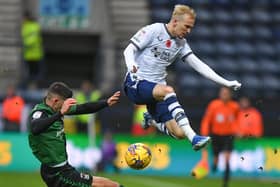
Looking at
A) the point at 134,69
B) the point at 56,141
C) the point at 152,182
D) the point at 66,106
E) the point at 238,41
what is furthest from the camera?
the point at 238,41

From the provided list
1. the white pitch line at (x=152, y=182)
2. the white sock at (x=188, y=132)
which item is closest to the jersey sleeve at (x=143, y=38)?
the white sock at (x=188, y=132)

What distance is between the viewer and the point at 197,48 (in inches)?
1064

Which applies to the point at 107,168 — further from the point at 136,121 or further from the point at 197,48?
the point at 197,48

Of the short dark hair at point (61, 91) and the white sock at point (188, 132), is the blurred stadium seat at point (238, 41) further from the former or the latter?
the short dark hair at point (61, 91)

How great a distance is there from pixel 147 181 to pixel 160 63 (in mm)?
7940

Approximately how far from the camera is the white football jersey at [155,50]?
444 inches

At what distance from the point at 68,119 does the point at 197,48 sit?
6246mm

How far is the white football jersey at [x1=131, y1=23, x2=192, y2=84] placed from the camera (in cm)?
1127

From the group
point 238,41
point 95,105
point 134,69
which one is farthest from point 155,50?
point 238,41

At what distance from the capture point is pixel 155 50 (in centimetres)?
1135

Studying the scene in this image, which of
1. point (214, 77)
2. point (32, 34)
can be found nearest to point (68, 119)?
point (32, 34)

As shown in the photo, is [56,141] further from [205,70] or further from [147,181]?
[147,181]

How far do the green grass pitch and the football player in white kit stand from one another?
5777mm

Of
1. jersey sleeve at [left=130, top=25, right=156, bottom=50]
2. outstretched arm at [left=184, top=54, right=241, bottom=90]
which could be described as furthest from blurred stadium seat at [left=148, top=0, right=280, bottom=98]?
jersey sleeve at [left=130, top=25, right=156, bottom=50]
